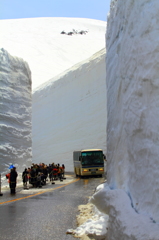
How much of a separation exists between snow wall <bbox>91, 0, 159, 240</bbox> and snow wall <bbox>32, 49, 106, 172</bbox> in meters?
24.9

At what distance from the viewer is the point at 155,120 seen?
4102 mm

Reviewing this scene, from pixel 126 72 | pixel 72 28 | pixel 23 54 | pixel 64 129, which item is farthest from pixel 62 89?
pixel 72 28

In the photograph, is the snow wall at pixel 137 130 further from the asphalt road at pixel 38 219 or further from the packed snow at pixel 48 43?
the packed snow at pixel 48 43

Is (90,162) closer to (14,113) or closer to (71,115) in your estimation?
(14,113)

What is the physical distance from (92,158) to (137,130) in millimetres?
18801

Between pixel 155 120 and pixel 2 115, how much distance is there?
55.0 ft

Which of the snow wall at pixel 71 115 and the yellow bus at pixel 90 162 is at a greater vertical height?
the snow wall at pixel 71 115

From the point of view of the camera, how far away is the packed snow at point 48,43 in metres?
63.5

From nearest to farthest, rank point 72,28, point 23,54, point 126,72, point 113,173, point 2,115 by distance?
point 126,72
point 113,173
point 2,115
point 23,54
point 72,28

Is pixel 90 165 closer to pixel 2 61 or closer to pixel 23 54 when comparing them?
pixel 2 61

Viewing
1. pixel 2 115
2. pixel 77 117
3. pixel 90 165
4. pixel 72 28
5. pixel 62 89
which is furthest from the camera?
pixel 72 28

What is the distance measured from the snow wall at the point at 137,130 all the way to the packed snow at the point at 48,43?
47.6m

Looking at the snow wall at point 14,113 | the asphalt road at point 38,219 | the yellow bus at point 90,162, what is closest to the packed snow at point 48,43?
the snow wall at point 14,113

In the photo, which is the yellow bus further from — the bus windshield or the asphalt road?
the asphalt road
